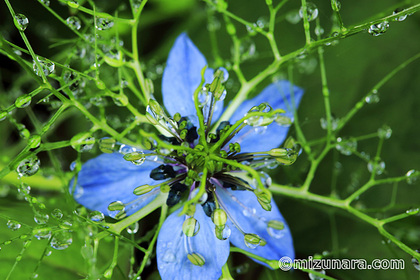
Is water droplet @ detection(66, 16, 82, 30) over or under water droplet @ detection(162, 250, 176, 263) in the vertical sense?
over

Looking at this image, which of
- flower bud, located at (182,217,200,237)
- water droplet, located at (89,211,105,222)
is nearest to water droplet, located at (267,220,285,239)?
flower bud, located at (182,217,200,237)

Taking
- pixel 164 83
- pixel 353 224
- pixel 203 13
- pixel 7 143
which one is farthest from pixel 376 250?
pixel 7 143

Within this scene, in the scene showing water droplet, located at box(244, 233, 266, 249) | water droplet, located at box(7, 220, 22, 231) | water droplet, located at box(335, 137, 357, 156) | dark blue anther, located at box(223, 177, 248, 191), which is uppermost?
water droplet, located at box(335, 137, 357, 156)

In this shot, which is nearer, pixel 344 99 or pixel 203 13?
pixel 344 99

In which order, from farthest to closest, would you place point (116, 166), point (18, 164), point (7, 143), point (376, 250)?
1. point (7, 143)
2. point (376, 250)
3. point (116, 166)
4. point (18, 164)

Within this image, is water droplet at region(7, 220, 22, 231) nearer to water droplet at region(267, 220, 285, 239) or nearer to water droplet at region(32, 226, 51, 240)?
water droplet at region(32, 226, 51, 240)

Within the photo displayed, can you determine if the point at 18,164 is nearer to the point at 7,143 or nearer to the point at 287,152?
the point at 287,152

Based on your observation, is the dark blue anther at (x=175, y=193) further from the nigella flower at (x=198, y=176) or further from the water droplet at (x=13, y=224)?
the water droplet at (x=13, y=224)
